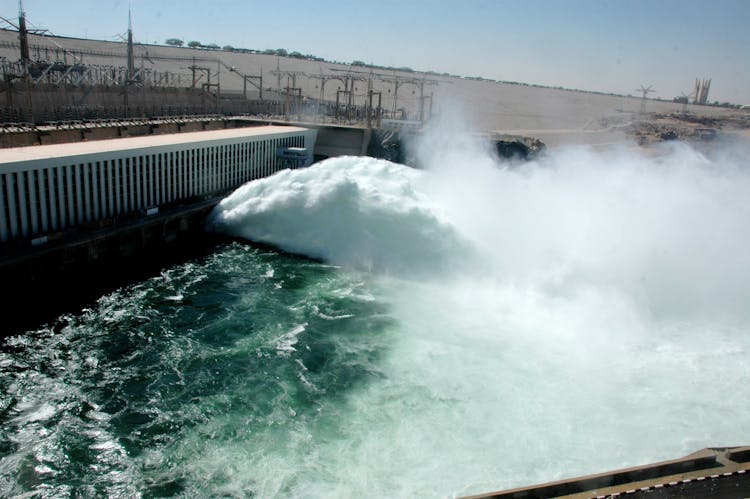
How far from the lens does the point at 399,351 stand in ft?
43.4

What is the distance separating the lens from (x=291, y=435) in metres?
10.0

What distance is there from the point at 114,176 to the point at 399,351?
38.2ft

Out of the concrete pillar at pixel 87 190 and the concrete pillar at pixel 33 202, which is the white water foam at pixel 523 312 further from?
the concrete pillar at pixel 33 202

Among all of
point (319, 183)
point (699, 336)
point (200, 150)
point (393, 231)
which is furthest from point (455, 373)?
point (200, 150)

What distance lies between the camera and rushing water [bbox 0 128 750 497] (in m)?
9.43

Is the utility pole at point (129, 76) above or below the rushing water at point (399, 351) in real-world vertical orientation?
above

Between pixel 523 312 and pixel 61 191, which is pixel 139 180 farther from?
pixel 523 312

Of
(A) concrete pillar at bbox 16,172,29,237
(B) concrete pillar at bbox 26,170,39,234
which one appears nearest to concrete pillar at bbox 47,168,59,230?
(B) concrete pillar at bbox 26,170,39,234

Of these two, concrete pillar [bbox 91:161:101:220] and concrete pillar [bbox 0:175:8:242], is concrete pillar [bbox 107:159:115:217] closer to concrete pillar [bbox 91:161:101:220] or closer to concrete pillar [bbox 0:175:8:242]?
concrete pillar [bbox 91:161:101:220]

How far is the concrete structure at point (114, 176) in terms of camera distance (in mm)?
15711

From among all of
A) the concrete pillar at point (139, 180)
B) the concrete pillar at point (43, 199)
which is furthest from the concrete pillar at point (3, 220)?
the concrete pillar at point (139, 180)

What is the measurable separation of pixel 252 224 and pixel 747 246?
17.8 metres

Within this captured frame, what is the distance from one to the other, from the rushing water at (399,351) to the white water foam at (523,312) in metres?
0.06

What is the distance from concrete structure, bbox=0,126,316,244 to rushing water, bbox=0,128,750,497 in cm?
216
